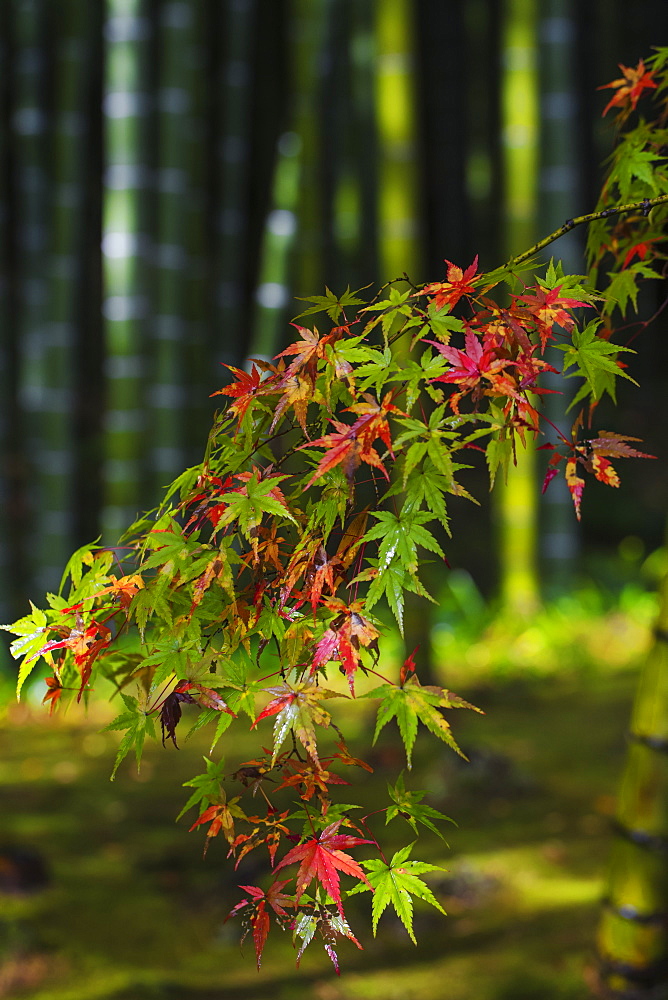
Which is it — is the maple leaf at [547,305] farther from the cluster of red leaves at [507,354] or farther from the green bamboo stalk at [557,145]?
the green bamboo stalk at [557,145]

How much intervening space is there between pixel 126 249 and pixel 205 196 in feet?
5.55

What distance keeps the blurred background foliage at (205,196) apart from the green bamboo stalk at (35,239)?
0.02 meters

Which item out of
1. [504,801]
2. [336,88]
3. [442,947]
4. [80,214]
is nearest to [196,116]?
[80,214]

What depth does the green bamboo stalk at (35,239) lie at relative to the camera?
5.75m

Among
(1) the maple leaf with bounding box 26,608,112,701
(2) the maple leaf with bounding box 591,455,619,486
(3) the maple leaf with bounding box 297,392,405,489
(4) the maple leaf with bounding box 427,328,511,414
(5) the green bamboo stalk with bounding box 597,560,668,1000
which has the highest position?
(4) the maple leaf with bounding box 427,328,511,414

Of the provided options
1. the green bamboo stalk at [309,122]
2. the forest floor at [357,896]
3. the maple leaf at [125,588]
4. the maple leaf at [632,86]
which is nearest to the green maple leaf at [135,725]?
the maple leaf at [125,588]

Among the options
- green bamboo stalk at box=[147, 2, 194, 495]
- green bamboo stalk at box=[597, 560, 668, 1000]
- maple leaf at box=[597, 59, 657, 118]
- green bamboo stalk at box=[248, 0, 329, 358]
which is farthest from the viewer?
green bamboo stalk at box=[248, 0, 329, 358]

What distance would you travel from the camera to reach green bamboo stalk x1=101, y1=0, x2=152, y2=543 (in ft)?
15.8

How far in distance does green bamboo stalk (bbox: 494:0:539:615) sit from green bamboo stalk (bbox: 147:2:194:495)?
178 cm

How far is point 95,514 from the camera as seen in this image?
8750 mm

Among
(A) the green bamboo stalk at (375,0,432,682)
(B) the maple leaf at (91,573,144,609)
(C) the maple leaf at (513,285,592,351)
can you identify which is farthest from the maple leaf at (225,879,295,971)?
(A) the green bamboo stalk at (375,0,432,682)

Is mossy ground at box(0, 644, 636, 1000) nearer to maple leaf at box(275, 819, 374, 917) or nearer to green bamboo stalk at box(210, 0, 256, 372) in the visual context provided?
maple leaf at box(275, 819, 374, 917)

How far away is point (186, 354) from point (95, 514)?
371cm

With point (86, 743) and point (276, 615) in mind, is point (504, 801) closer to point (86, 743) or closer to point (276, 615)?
point (86, 743)
